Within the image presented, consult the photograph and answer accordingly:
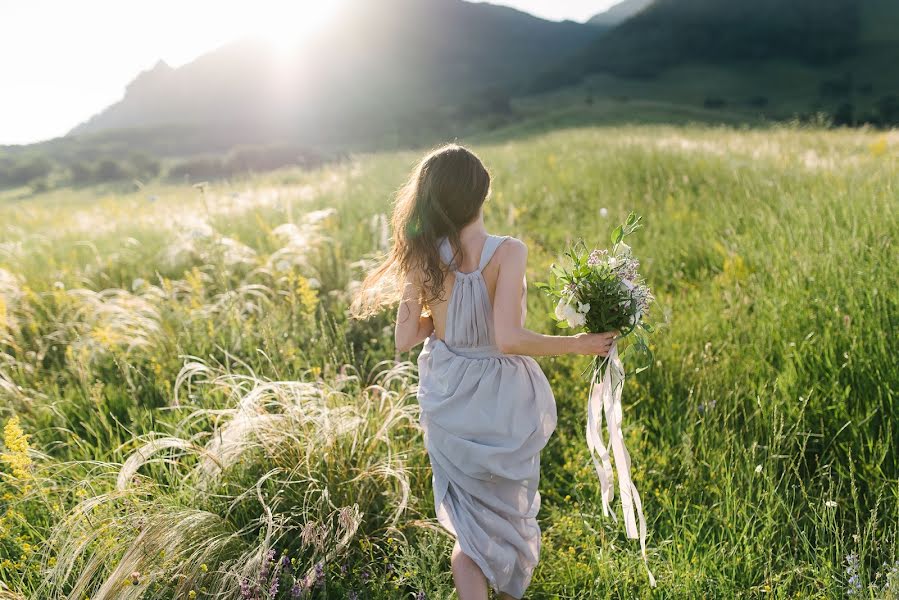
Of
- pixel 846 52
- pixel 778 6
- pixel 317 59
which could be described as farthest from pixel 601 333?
pixel 317 59

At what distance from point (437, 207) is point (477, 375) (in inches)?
28.1

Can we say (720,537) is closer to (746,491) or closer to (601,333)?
(746,491)

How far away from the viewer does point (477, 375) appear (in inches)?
97.2

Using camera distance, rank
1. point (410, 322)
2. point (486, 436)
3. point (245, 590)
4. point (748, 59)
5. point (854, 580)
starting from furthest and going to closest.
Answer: point (748, 59) → point (410, 322) → point (486, 436) → point (245, 590) → point (854, 580)

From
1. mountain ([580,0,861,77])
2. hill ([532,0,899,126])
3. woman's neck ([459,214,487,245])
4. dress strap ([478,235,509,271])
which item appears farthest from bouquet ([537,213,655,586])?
mountain ([580,0,861,77])

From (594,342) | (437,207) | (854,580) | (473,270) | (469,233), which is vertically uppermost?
(437,207)

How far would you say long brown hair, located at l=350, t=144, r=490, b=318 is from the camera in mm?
2377

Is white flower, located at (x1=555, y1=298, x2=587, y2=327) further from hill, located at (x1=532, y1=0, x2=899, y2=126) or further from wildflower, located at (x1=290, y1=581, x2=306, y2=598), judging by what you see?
hill, located at (x1=532, y1=0, x2=899, y2=126)

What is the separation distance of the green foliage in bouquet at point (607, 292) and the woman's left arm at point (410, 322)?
660 mm

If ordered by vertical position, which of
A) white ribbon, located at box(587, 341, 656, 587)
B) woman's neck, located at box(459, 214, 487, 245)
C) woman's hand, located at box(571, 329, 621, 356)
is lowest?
white ribbon, located at box(587, 341, 656, 587)

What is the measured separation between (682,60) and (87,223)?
9074 cm

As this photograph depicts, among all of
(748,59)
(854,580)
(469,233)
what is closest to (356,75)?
(748,59)

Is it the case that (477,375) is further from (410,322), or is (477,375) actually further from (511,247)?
(511,247)

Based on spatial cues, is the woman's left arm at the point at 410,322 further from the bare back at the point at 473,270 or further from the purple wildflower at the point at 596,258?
the purple wildflower at the point at 596,258
